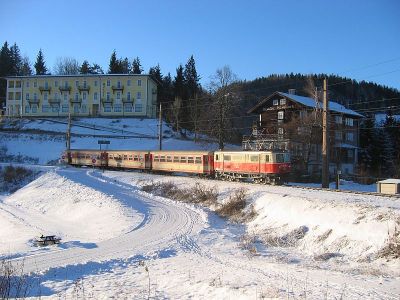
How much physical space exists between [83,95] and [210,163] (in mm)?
64123

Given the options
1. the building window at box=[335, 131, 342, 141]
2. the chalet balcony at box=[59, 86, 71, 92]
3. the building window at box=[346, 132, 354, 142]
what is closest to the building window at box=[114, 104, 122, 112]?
the chalet balcony at box=[59, 86, 71, 92]

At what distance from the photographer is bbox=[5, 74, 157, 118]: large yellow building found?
307 feet

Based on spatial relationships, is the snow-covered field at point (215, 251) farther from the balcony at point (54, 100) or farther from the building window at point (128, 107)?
the balcony at point (54, 100)

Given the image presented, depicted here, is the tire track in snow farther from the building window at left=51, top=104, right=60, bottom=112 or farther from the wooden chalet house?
the building window at left=51, top=104, right=60, bottom=112

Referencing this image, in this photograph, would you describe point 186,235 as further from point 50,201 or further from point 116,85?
point 116,85

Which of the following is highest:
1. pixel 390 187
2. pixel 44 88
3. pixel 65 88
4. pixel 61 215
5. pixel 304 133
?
pixel 44 88

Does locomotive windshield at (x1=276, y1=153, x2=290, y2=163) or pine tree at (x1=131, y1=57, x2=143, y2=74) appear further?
pine tree at (x1=131, y1=57, x2=143, y2=74)

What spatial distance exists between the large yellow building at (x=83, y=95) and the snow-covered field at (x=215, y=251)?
67083 mm

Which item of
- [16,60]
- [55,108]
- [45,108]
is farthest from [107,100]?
[16,60]

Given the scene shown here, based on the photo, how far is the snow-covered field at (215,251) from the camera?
400 inches

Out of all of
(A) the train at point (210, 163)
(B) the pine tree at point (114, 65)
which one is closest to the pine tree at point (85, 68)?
(B) the pine tree at point (114, 65)

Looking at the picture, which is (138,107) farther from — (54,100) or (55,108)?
(54,100)

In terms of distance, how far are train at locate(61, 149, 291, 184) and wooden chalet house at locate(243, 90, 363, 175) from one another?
552 centimetres

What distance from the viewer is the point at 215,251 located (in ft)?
49.1
